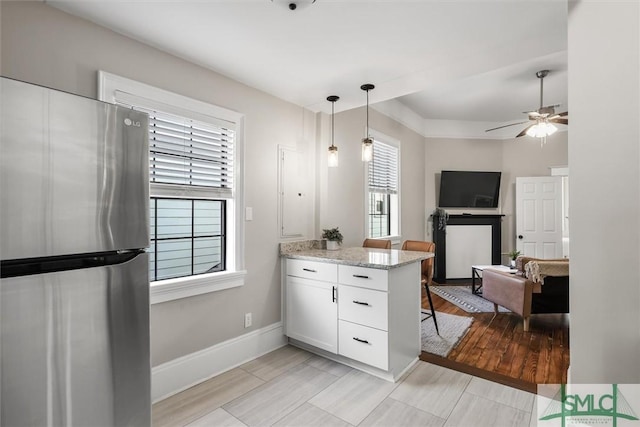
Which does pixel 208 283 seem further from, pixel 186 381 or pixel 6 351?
pixel 6 351

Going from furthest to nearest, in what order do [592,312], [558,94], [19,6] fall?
[558,94] < [19,6] < [592,312]

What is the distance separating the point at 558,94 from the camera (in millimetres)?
4496

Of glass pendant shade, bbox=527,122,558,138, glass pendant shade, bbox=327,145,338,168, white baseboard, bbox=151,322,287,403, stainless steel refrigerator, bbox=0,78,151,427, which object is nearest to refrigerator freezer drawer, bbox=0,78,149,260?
stainless steel refrigerator, bbox=0,78,151,427

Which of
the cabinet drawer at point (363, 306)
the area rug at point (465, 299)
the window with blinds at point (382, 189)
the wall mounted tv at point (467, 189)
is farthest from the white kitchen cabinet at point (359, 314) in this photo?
the wall mounted tv at point (467, 189)

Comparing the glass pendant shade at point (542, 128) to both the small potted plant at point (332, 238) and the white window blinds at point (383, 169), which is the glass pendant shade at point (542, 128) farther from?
the small potted plant at point (332, 238)

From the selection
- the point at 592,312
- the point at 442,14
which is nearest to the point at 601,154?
the point at 592,312

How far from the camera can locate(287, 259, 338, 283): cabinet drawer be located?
2.72 metres

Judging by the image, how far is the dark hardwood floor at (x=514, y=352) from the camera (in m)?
2.50

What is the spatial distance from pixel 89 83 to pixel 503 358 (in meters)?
3.74

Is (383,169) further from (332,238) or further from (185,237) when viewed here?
(185,237)

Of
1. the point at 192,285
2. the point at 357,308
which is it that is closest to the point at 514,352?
the point at 357,308

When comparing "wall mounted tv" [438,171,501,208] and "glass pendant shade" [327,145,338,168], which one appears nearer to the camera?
"glass pendant shade" [327,145,338,168]

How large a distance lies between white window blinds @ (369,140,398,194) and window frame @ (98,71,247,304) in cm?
220

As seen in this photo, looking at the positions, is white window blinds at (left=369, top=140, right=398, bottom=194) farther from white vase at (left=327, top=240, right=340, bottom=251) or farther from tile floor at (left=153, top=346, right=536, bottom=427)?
tile floor at (left=153, top=346, right=536, bottom=427)
